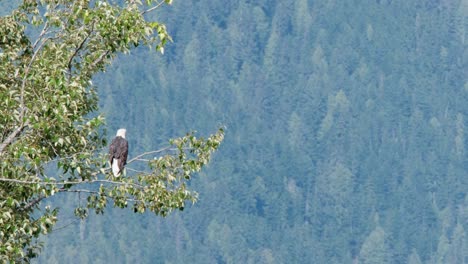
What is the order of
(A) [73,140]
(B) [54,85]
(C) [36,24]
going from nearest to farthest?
(B) [54,85] < (A) [73,140] < (C) [36,24]

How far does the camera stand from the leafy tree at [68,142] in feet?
72.8

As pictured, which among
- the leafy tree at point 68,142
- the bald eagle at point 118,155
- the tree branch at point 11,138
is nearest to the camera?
the leafy tree at point 68,142

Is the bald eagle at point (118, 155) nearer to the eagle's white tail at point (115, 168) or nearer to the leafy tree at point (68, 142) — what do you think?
the eagle's white tail at point (115, 168)

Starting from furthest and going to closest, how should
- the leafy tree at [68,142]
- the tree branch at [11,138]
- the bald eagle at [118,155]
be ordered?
the bald eagle at [118,155], the tree branch at [11,138], the leafy tree at [68,142]

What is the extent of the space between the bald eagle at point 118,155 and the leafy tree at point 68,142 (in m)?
0.13

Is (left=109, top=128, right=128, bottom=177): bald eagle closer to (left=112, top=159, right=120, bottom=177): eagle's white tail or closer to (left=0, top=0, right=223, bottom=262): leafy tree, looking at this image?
(left=112, top=159, right=120, bottom=177): eagle's white tail

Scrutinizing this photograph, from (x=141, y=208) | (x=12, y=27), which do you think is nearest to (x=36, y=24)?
(x=12, y=27)

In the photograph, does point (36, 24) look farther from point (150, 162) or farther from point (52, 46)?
point (150, 162)

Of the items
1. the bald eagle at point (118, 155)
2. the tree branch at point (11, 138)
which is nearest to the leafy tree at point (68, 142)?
the tree branch at point (11, 138)

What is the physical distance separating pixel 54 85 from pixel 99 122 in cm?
79

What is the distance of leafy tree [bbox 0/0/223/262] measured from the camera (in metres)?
22.2

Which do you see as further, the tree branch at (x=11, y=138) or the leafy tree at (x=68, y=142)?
the tree branch at (x=11, y=138)

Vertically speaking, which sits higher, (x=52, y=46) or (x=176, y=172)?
(x=52, y=46)

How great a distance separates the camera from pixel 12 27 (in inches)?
1015
